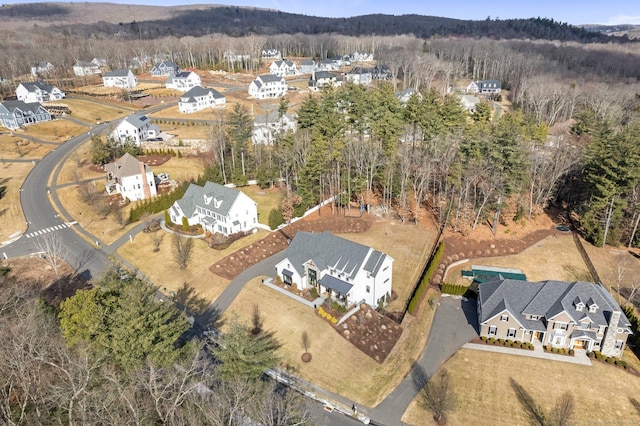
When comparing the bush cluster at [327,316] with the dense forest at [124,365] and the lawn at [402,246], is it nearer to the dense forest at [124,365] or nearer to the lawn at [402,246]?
the lawn at [402,246]

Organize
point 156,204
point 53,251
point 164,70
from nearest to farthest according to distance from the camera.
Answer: point 53,251 → point 156,204 → point 164,70

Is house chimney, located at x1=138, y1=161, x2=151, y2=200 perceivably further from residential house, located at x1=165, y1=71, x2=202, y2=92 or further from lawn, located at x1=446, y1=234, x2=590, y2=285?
residential house, located at x1=165, y1=71, x2=202, y2=92

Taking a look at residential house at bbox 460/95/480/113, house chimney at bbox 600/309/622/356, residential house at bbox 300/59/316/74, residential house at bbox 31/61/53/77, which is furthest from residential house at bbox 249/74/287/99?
house chimney at bbox 600/309/622/356

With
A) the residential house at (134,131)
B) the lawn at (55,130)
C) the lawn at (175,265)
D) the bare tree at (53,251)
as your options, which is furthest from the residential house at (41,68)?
the lawn at (175,265)

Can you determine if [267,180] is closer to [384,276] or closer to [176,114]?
[384,276]

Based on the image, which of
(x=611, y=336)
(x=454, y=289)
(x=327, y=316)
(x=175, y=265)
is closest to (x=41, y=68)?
(x=175, y=265)

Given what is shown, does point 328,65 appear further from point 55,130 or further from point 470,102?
point 55,130
